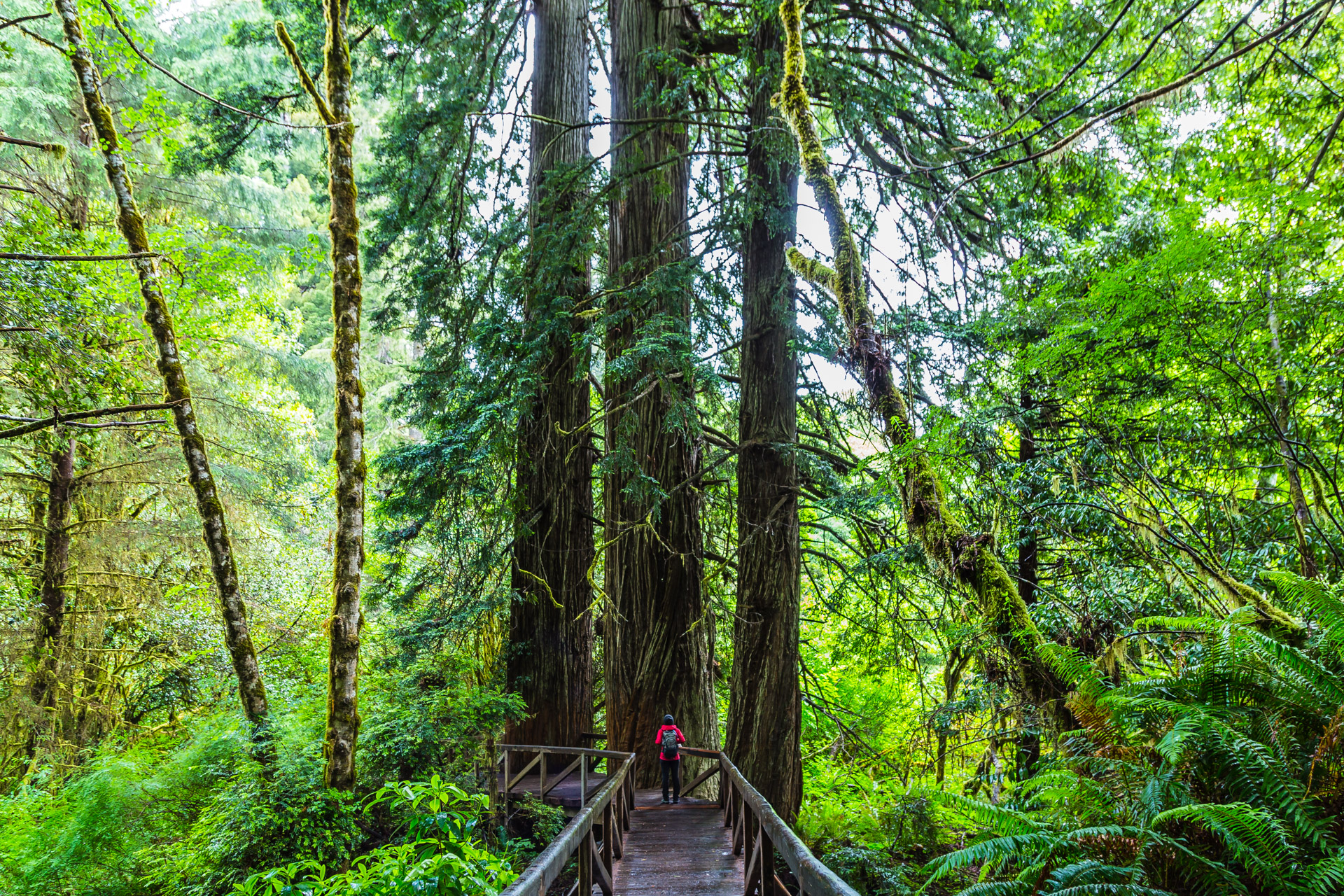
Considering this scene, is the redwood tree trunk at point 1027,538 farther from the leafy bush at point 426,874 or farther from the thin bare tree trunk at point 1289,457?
the leafy bush at point 426,874

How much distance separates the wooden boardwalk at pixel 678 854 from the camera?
4.72m

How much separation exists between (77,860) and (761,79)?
10524 mm

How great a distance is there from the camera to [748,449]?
7297 mm

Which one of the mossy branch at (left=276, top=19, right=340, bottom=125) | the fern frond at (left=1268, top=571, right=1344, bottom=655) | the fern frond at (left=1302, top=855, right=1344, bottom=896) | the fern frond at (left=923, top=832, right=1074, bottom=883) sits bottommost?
the fern frond at (left=923, top=832, right=1074, bottom=883)

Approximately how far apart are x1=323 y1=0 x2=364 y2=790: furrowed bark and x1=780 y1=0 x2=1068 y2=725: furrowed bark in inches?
159

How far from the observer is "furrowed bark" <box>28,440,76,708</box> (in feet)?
32.2

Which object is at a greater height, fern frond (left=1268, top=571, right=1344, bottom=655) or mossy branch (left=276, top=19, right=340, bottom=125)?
mossy branch (left=276, top=19, right=340, bottom=125)

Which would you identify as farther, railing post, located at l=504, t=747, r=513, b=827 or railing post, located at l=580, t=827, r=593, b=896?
railing post, located at l=504, t=747, r=513, b=827

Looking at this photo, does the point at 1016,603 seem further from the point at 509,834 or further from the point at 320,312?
the point at 320,312

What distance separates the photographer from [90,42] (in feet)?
22.0

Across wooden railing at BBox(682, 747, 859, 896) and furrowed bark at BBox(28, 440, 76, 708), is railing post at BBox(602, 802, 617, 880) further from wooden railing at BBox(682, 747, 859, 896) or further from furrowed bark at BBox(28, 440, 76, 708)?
furrowed bark at BBox(28, 440, 76, 708)

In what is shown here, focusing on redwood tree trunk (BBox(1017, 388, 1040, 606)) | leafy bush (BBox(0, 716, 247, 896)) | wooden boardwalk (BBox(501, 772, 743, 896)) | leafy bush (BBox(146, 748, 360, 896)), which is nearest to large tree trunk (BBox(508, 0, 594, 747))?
wooden boardwalk (BBox(501, 772, 743, 896))

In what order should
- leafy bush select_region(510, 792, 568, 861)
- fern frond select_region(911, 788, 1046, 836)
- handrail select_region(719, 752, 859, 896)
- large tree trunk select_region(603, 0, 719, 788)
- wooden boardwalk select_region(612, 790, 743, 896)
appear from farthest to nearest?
large tree trunk select_region(603, 0, 719, 788), leafy bush select_region(510, 792, 568, 861), wooden boardwalk select_region(612, 790, 743, 896), fern frond select_region(911, 788, 1046, 836), handrail select_region(719, 752, 859, 896)

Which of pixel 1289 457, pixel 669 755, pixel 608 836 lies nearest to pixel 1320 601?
pixel 1289 457
